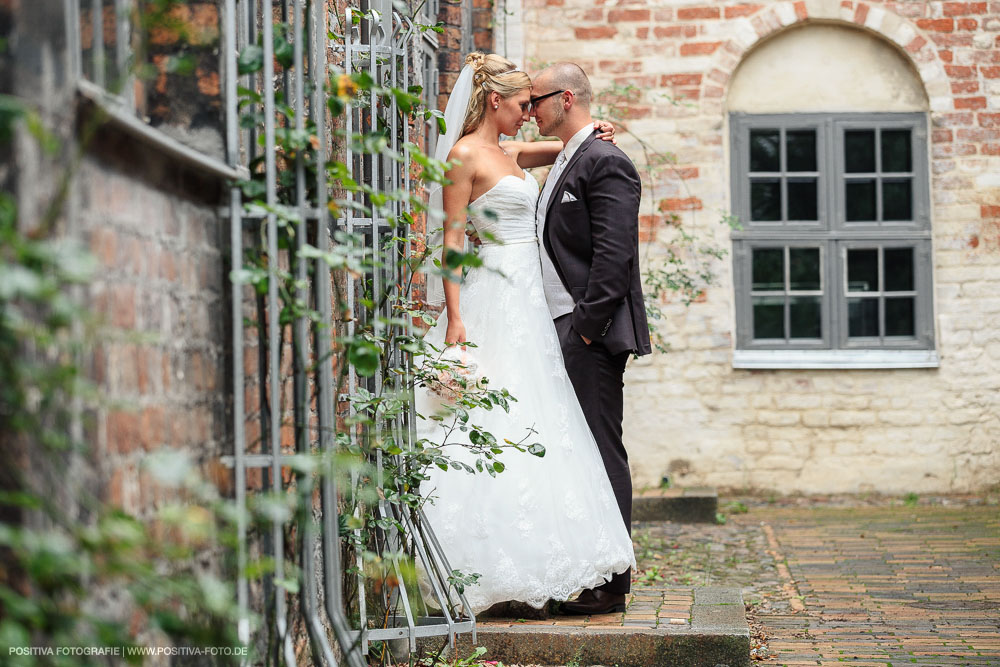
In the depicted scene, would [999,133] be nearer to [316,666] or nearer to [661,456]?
[661,456]

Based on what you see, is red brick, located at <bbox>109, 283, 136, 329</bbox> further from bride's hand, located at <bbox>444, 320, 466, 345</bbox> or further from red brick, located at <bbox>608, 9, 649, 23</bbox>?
red brick, located at <bbox>608, 9, 649, 23</bbox>

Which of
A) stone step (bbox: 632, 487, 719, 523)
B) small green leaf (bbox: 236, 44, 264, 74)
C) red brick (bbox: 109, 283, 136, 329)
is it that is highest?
small green leaf (bbox: 236, 44, 264, 74)

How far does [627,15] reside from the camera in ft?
27.3

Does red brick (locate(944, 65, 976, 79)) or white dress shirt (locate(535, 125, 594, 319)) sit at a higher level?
red brick (locate(944, 65, 976, 79))

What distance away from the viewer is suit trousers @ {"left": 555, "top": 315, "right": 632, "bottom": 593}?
13.6ft

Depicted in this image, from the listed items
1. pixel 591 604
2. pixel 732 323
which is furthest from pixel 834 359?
pixel 591 604

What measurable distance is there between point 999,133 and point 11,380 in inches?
317

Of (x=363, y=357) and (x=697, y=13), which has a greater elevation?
(x=697, y=13)

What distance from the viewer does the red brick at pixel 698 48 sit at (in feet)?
27.2

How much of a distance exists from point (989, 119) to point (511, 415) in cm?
573

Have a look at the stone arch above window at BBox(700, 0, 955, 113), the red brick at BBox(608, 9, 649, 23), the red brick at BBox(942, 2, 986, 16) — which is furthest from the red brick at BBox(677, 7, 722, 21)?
the red brick at BBox(942, 2, 986, 16)

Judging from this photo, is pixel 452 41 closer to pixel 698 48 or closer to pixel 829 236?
pixel 698 48

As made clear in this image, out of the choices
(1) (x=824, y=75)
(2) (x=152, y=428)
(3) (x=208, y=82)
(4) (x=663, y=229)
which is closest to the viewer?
(2) (x=152, y=428)

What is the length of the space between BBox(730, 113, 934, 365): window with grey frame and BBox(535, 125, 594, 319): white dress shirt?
4284mm
